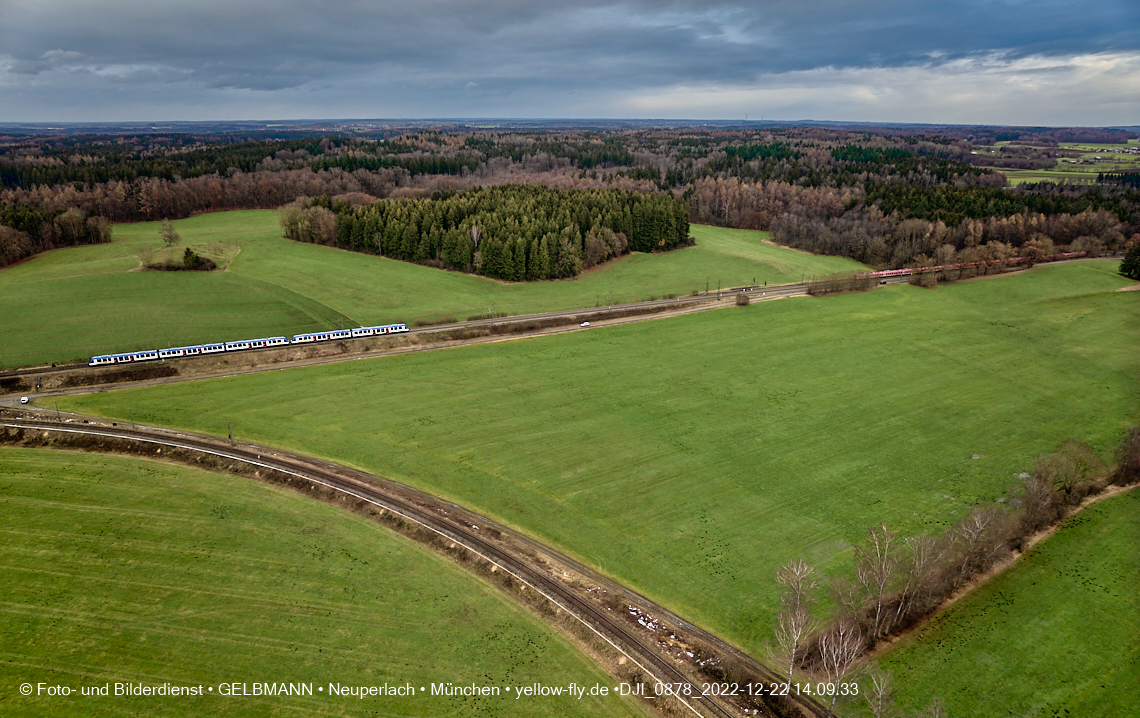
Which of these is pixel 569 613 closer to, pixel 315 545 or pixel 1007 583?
pixel 315 545

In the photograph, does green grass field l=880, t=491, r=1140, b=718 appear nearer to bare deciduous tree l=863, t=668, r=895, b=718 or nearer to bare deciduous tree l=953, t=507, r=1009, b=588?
bare deciduous tree l=863, t=668, r=895, b=718

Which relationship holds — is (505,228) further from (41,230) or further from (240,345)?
(41,230)

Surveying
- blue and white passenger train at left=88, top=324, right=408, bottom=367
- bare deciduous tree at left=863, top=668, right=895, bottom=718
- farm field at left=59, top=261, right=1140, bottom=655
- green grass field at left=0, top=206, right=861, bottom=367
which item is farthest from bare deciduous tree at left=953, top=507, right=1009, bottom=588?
blue and white passenger train at left=88, top=324, right=408, bottom=367

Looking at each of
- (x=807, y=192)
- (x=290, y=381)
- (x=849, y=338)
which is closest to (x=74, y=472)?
(x=290, y=381)

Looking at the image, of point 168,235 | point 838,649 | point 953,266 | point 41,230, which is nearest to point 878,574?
point 838,649

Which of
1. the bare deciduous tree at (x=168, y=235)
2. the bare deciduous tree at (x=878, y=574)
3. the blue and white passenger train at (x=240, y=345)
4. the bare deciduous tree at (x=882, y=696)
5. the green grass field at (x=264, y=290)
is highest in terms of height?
the bare deciduous tree at (x=168, y=235)

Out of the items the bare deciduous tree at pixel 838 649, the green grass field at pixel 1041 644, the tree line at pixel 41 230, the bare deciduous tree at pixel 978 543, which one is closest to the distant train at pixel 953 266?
the green grass field at pixel 1041 644

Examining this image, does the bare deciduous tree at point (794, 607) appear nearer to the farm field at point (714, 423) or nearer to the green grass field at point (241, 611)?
the farm field at point (714, 423)
